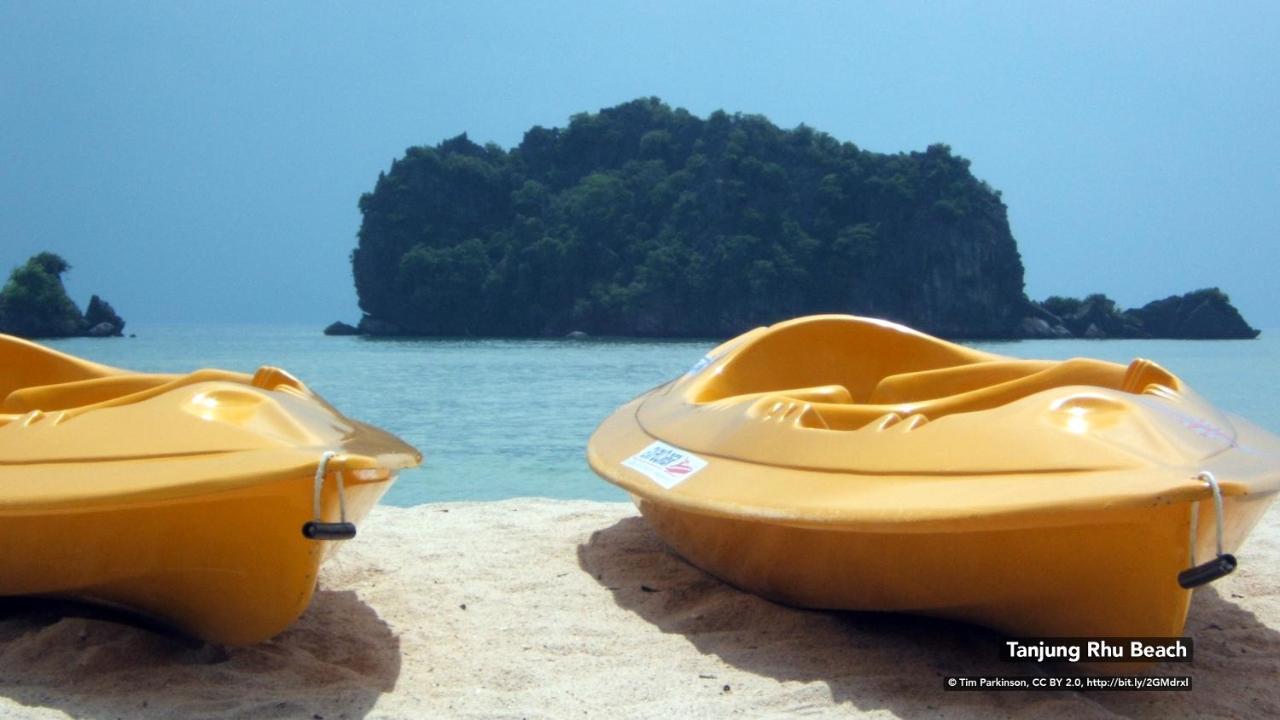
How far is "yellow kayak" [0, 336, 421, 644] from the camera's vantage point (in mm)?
2410

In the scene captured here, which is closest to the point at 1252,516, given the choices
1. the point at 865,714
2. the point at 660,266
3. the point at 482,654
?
the point at 865,714

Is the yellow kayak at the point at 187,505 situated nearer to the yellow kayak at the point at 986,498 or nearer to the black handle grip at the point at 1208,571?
the yellow kayak at the point at 986,498

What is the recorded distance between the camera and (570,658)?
288 centimetres

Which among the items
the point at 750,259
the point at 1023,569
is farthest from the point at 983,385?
the point at 750,259

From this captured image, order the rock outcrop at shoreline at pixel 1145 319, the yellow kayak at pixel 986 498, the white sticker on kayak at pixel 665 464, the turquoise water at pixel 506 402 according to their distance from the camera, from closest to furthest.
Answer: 1. the yellow kayak at pixel 986 498
2. the white sticker on kayak at pixel 665 464
3. the turquoise water at pixel 506 402
4. the rock outcrop at shoreline at pixel 1145 319

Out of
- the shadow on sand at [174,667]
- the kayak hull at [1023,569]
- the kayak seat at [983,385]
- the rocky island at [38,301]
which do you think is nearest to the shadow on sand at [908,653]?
the kayak hull at [1023,569]

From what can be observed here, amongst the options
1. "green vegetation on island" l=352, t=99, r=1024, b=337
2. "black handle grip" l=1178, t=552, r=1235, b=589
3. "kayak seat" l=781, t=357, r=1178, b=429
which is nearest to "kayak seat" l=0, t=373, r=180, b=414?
"kayak seat" l=781, t=357, r=1178, b=429

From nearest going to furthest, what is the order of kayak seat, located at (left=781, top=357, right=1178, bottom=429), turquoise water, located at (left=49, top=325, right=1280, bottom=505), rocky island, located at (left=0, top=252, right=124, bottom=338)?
kayak seat, located at (left=781, top=357, right=1178, bottom=429) < turquoise water, located at (left=49, top=325, right=1280, bottom=505) < rocky island, located at (left=0, top=252, right=124, bottom=338)

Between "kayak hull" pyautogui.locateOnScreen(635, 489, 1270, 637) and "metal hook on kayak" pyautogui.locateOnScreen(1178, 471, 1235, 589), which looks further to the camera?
"kayak hull" pyautogui.locateOnScreen(635, 489, 1270, 637)

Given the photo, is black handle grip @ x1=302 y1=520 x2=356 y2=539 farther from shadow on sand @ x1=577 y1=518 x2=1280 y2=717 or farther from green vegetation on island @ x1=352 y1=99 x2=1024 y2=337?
green vegetation on island @ x1=352 y1=99 x2=1024 y2=337

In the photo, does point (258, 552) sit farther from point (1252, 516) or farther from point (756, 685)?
point (1252, 516)

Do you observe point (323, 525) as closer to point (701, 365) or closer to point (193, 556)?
point (193, 556)

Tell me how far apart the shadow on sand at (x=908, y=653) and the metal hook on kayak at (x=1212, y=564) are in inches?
15.1

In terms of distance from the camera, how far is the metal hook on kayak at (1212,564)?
82.8 inches
